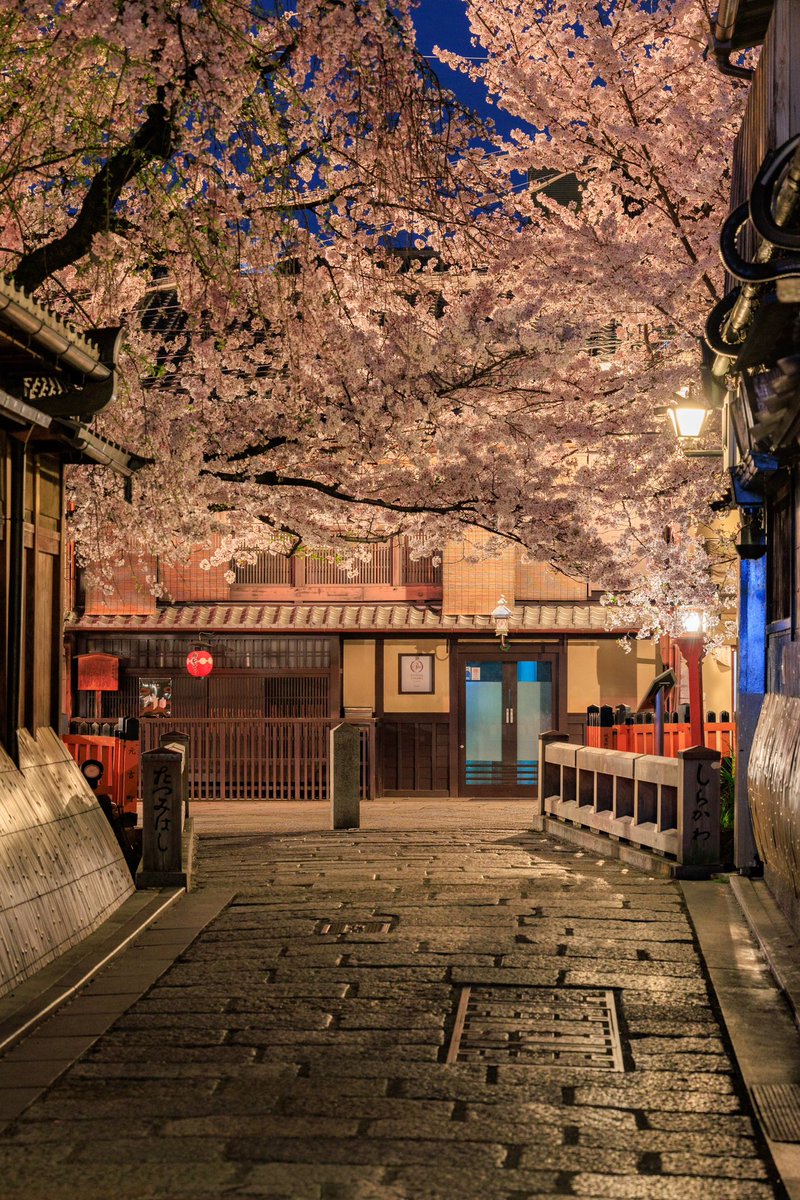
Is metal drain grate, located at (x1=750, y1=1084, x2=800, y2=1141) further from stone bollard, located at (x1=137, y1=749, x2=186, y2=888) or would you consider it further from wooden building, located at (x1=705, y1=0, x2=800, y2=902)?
stone bollard, located at (x1=137, y1=749, x2=186, y2=888)

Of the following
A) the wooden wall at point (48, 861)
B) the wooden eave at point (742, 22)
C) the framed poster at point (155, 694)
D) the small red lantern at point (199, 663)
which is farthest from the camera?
the framed poster at point (155, 694)

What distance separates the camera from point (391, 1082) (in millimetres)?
6398

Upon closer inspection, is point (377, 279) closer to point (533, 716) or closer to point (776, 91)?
point (776, 91)

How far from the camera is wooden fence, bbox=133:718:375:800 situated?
28328 millimetres

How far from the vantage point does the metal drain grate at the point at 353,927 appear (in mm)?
10297

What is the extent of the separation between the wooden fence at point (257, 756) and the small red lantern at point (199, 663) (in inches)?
53.2

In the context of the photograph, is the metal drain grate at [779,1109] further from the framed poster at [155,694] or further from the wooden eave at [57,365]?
the framed poster at [155,694]

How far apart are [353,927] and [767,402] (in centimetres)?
521

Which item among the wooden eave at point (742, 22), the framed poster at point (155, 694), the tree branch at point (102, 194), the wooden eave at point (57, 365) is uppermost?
the wooden eave at point (742, 22)

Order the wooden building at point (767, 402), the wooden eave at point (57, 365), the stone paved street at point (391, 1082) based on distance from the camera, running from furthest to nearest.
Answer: the wooden eave at point (57, 365) → the wooden building at point (767, 402) → the stone paved street at point (391, 1082)

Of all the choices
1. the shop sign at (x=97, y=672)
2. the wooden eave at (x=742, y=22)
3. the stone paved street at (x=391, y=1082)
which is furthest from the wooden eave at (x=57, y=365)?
the shop sign at (x=97, y=672)

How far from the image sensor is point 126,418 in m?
14.3

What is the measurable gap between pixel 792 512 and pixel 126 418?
7461 mm

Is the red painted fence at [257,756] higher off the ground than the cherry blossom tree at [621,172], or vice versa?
the cherry blossom tree at [621,172]
